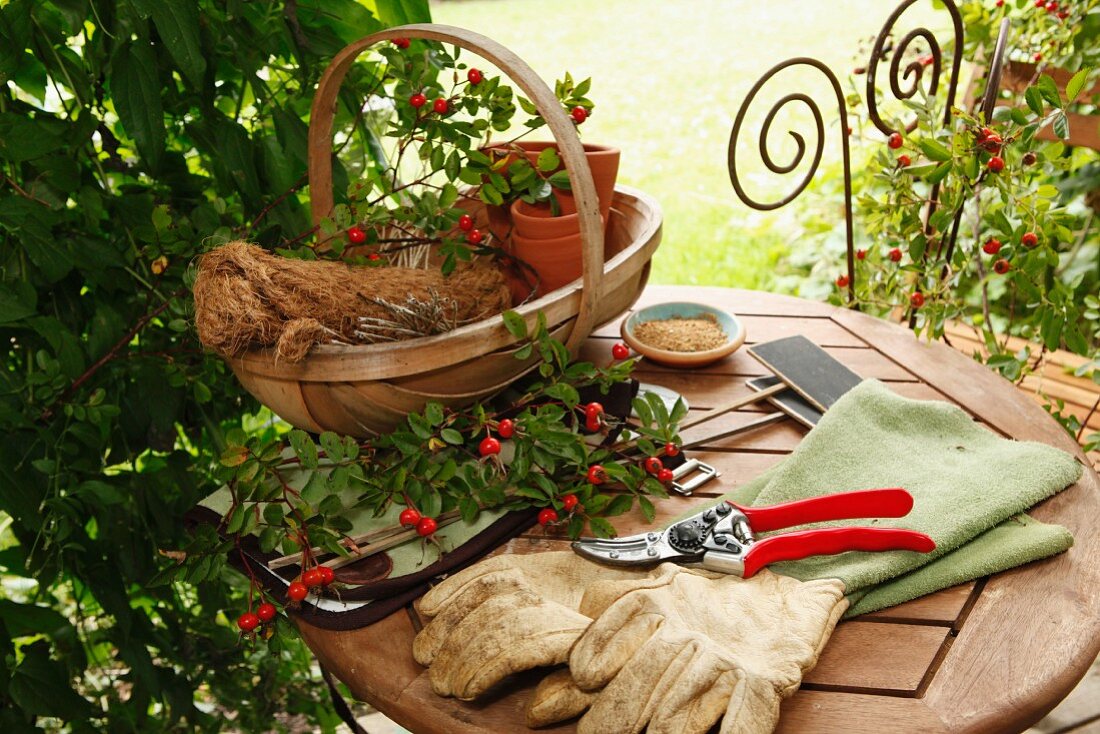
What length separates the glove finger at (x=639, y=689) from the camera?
2.62ft

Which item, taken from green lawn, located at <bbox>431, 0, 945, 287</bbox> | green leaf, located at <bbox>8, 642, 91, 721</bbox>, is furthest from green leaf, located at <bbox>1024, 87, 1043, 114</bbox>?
green lawn, located at <bbox>431, 0, 945, 287</bbox>

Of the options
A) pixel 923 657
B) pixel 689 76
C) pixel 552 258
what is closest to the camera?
pixel 923 657

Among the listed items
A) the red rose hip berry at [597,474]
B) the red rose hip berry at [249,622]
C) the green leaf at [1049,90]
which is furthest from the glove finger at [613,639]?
the green leaf at [1049,90]

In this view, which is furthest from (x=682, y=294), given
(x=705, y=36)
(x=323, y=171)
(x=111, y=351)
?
(x=705, y=36)

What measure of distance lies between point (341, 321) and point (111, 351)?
1.37ft

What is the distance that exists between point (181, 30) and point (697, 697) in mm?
1014

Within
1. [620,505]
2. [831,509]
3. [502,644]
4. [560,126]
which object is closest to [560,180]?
[560,126]

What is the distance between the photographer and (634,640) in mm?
851

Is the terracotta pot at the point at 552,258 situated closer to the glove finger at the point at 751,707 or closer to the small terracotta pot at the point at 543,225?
the small terracotta pot at the point at 543,225

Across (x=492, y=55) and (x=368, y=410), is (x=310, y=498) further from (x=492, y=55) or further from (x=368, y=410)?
(x=492, y=55)

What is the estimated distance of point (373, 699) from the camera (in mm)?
925

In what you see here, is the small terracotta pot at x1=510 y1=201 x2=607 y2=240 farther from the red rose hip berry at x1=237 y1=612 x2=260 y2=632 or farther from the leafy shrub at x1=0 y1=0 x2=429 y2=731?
the red rose hip berry at x1=237 y1=612 x2=260 y2=632

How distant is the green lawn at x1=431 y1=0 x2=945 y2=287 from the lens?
3771mm

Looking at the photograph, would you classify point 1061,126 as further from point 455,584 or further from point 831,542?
point 455,584
